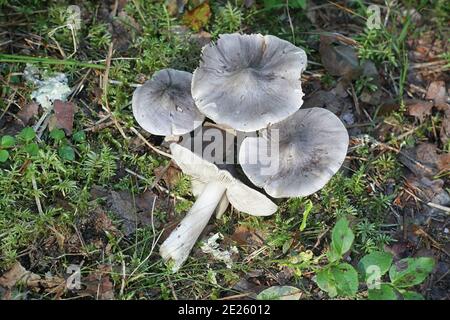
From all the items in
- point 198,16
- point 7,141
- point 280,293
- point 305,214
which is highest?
point 198,16

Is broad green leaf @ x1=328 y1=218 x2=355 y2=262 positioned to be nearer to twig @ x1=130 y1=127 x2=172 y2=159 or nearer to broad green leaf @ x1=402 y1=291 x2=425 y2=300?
broad green leaf @ x1=402 y1=291 x2=425 y2=300

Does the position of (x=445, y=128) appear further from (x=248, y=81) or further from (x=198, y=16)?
(x=198, y=16)

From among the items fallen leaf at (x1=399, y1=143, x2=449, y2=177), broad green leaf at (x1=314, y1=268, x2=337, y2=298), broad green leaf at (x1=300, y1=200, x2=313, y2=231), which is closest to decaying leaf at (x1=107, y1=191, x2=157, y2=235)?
broad green leaf at (x1=300, y1=200, x2=313, y2=231)

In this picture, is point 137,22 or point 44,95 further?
point 137,22

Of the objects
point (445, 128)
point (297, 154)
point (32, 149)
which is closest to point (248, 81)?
point (297, 154)

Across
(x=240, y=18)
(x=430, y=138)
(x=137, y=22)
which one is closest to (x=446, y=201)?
(x=430, y=138)

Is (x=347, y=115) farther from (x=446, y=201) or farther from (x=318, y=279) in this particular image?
(x=318, y=279)
